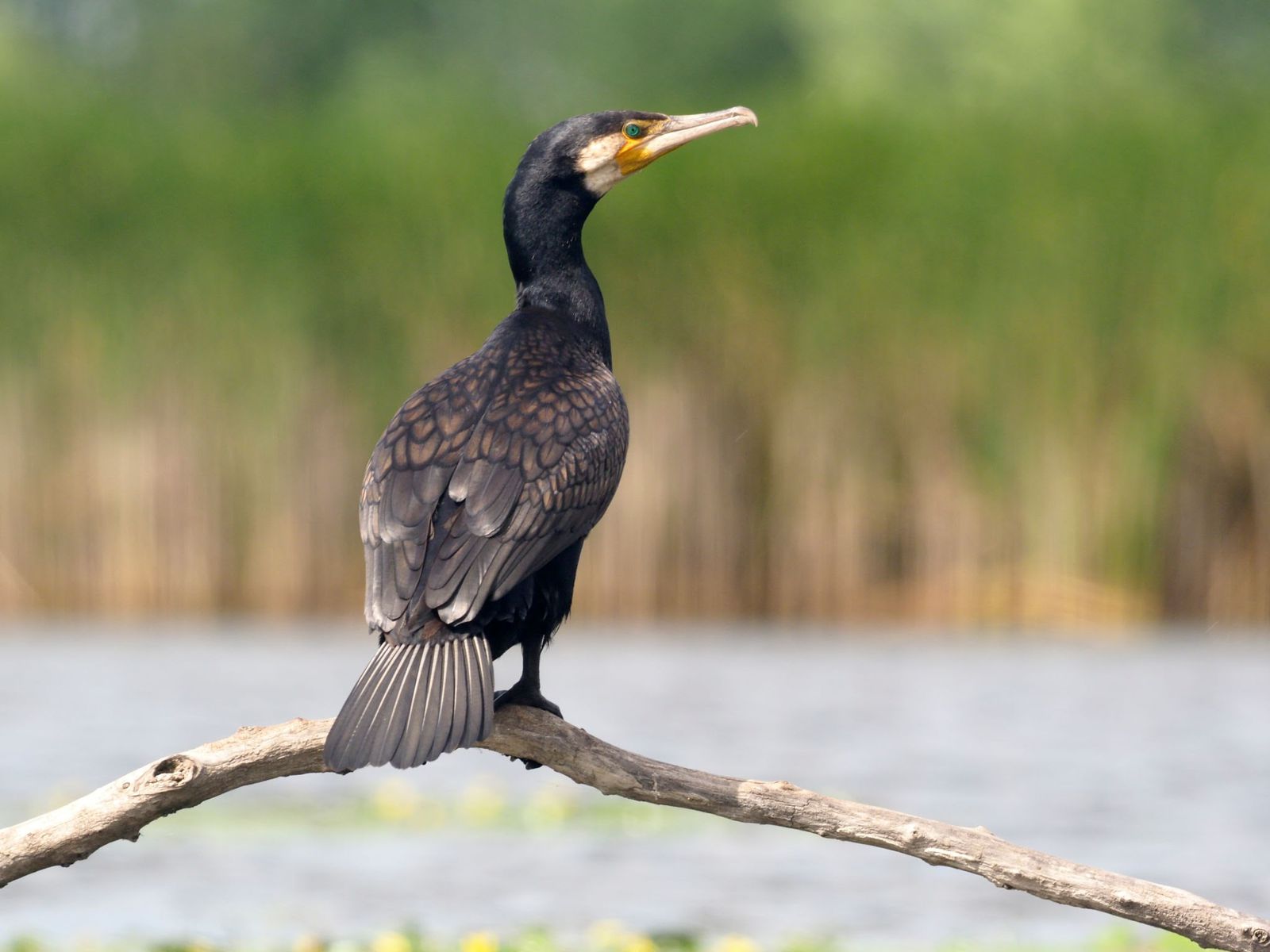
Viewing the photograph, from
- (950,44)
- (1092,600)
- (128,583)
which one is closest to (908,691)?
(1092,600)

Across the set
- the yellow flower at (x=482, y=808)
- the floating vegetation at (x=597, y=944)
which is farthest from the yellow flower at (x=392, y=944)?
the yellow flower at (x=482, y=808)

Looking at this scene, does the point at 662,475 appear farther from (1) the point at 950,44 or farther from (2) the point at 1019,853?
→ (1) the point at 950,44

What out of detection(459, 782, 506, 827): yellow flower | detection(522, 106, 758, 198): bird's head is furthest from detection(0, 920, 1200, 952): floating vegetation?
detection(522, 106, 758, 198): bird's head

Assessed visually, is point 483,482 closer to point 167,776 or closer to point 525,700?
point 525,700

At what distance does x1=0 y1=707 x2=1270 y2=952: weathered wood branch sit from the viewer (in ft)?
10.4

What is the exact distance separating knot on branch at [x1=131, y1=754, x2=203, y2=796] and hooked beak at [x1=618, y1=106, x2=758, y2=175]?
5.50ft

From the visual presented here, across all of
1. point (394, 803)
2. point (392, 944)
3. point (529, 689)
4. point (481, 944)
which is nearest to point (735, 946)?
point (481, 944)

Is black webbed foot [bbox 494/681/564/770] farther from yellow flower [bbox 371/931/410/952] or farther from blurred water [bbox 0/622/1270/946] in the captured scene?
blurred water [bbox 0/622/1270/946]

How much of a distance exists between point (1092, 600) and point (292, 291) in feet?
16.3

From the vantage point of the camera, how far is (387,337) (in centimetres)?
1169

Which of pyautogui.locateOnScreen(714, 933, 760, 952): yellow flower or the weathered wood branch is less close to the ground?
the weathered wood branch

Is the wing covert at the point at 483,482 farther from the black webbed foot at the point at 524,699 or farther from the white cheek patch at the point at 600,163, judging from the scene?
the white cheek patch at the point at 600,163

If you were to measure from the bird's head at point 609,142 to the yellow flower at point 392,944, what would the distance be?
6.09ft

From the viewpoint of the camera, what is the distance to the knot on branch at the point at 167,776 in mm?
3209
